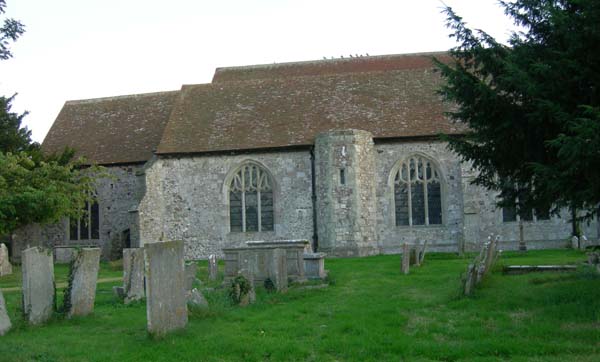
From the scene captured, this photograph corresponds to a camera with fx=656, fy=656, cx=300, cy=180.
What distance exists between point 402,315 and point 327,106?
17770 mm

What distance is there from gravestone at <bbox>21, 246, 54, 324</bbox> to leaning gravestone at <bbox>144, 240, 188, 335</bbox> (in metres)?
2.60

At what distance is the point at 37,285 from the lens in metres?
10.0

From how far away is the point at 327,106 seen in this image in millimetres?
26281

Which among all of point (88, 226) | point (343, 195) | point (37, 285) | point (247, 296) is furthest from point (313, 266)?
point (88, 226)

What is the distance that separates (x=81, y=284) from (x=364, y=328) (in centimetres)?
476

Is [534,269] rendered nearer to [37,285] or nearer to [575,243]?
[37,285]

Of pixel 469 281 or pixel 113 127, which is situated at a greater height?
pixel 113 127

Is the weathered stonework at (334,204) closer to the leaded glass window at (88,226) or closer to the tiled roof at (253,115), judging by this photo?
the tiled roof at (253,115)

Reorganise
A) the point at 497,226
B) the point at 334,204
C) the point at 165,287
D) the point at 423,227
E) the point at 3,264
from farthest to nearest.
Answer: the point at 423,227 < the point at 497,226 < the point at 334,204 < the point at 3,264 < the point at 165,287

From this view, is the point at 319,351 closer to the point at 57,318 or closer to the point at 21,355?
the point at 21,355

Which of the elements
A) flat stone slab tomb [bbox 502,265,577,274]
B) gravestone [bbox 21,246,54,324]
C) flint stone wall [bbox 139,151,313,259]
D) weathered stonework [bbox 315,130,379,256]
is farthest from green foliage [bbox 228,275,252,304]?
flint stone wall [bbox 139,151,313,259]

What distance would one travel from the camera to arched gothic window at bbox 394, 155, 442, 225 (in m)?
24.5

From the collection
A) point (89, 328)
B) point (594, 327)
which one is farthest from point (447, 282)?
point (89, 328)

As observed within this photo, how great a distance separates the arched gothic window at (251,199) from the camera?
25188 mm
